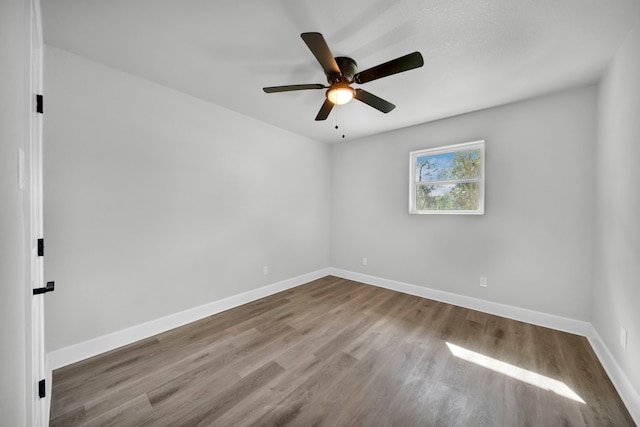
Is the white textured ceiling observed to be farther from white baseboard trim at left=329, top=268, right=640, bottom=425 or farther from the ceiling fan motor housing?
white baseboard trim at left=329, top=268, right=640, bottom=425

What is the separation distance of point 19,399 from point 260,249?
2706 millimetres

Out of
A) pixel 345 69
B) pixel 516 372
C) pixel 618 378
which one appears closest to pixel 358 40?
pixel 345 69

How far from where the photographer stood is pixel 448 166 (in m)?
3.38

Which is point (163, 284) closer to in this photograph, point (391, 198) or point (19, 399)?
point (19, 399)

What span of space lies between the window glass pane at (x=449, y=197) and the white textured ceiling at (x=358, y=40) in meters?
1.14

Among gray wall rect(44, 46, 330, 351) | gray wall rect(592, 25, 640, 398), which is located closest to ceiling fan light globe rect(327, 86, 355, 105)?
gray wall rect(44, 46, 330, 351)

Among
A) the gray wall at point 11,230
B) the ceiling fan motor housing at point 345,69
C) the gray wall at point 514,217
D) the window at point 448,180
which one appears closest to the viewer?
the gray wall at point 11,230

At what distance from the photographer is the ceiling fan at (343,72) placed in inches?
59.7

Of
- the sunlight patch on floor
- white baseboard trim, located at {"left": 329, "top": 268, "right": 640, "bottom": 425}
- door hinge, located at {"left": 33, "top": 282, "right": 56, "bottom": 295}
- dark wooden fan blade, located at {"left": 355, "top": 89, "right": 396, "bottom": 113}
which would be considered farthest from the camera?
dark wooden fan blade, located at {"left": 355, "top": 89, "right": 396, "bottom": 113}

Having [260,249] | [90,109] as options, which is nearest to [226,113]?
[90,109]

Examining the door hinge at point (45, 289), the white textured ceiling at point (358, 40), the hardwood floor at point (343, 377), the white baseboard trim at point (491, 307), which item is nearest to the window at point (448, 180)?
the white textured ceiling at point (358, 40)

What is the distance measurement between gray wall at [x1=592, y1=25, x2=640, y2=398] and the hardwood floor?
38 centimetres

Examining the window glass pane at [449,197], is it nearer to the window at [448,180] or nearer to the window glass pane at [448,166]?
the window at [448,180]

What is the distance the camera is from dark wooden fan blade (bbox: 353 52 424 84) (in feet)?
5.02
